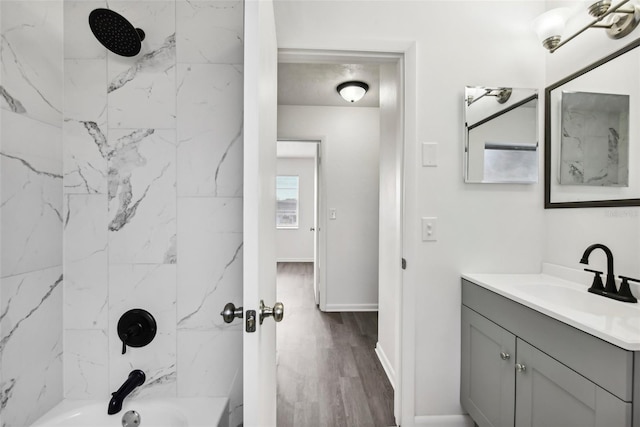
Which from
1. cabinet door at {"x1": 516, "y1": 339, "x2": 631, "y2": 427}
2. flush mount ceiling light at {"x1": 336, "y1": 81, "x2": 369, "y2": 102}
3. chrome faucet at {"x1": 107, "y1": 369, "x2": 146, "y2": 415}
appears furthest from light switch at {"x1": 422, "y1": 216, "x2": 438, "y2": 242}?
flush mount ceiling light at {"x1": 336, "y1": 81, "x2": 369, "y2": 102}

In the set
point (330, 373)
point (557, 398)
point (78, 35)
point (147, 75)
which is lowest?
point (330, 373)

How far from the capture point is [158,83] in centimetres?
116

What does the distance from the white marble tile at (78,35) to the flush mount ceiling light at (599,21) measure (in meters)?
1.82

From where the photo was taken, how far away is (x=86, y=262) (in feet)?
3.77

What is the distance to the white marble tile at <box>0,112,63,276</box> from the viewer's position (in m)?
0.94

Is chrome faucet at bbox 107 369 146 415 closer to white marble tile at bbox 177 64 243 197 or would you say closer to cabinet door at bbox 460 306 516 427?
white marble tile at bbox 177 64 243 197

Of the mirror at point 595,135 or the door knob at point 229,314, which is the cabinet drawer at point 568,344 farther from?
the door knob at point 229,314

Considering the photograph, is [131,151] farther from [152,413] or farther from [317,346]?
[317,346]

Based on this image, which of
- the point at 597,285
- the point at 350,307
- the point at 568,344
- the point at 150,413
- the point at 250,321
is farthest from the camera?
the point at 350,307

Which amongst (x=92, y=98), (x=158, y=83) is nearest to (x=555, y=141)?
(x=158, y=83)

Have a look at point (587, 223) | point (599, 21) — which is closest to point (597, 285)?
point (587, 223)

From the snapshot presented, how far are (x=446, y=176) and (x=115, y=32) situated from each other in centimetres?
148

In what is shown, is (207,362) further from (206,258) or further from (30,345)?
(30,345)

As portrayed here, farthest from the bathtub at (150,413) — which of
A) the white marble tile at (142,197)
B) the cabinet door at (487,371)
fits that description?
the cabinet door at (487,371)
